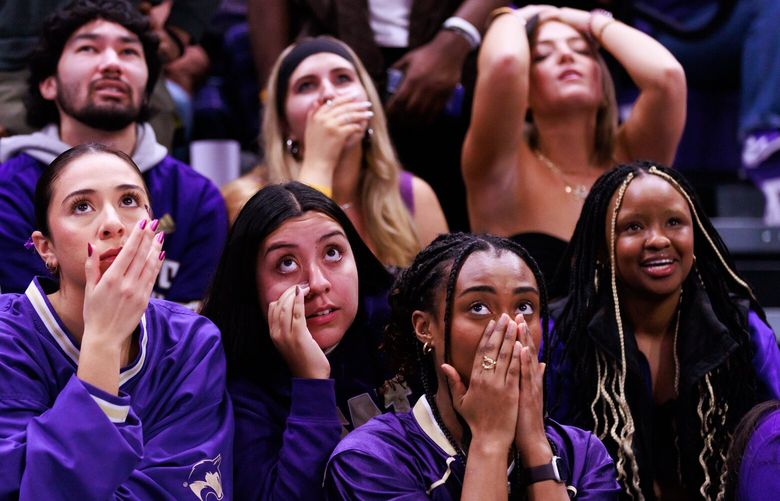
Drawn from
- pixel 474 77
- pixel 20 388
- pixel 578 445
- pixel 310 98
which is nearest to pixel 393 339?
pixel 578 445

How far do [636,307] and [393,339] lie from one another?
0.59m

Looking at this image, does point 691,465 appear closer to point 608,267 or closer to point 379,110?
point 608,267

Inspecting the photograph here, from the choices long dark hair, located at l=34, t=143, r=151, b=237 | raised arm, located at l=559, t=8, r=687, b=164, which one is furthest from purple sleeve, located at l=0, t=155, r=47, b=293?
raised arm, located at l=559, t=8, r=687, b=164

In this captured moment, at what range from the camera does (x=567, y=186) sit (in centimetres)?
321

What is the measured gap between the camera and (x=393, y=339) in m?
2.23

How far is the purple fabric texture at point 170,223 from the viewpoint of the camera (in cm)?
266

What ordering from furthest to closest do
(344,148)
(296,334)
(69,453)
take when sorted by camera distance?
(344,148), (296,334), (69,453)

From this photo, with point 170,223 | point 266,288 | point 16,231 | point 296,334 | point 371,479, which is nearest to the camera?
point 371,479

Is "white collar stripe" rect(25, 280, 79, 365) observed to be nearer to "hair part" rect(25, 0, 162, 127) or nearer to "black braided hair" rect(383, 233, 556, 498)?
"black braided hair" rect(383, 233, 556, 498)

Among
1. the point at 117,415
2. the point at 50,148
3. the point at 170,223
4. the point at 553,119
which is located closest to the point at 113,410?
the point at 117,415

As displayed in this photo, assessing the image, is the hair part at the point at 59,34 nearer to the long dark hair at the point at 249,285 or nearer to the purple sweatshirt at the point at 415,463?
the long dark hair at the point at 249,285

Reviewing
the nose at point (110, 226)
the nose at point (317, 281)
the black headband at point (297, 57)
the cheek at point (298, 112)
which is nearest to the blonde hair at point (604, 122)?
the black headband at point (297, 57)

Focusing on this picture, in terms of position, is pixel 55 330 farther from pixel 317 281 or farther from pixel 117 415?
pixel 317 281

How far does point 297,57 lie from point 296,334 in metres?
1.28
